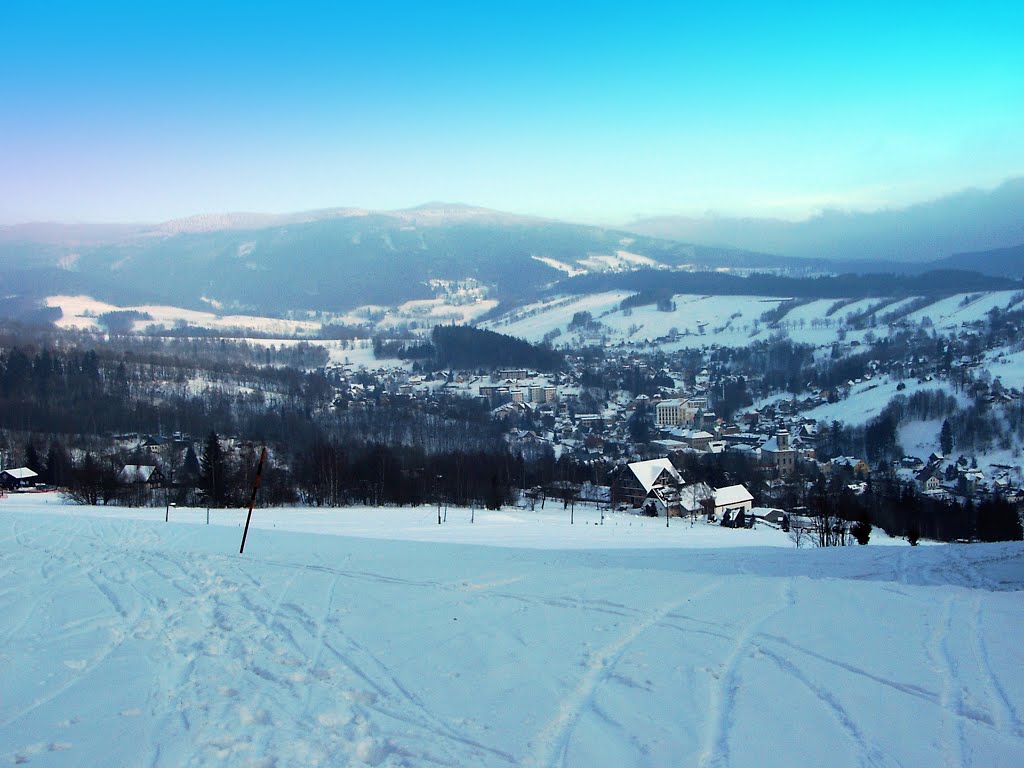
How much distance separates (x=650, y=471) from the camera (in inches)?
1812

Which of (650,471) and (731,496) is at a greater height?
(650,471)

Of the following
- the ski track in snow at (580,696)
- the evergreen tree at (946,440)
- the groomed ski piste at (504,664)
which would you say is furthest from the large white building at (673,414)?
the ski track in snow at (580,696)

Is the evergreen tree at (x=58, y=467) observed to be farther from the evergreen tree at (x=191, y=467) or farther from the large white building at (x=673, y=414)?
the large white building at (x=673, y=414)

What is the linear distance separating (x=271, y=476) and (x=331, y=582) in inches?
1168

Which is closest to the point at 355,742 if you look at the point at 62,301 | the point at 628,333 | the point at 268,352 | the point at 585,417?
the point at 585,417

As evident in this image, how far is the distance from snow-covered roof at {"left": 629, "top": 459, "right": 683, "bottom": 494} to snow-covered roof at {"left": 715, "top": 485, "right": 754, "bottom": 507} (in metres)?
2.88

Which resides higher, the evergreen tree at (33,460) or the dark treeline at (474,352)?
the evergreen tree at (33,460)

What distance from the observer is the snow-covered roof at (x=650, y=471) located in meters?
44.9

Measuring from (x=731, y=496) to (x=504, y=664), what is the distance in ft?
132

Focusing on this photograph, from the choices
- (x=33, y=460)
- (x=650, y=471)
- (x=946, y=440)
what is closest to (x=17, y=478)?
(x=33, y=460)

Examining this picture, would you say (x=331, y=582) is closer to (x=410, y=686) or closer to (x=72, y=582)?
(x=72, y=582)

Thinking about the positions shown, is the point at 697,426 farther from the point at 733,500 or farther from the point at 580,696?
the point at 580,696

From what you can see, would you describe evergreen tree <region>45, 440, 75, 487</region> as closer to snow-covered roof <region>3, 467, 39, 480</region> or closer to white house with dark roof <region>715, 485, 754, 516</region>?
snow-covered roof <region>3, 467, 39, 480</region>

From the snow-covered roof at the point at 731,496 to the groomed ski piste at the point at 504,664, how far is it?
33.0 meters
